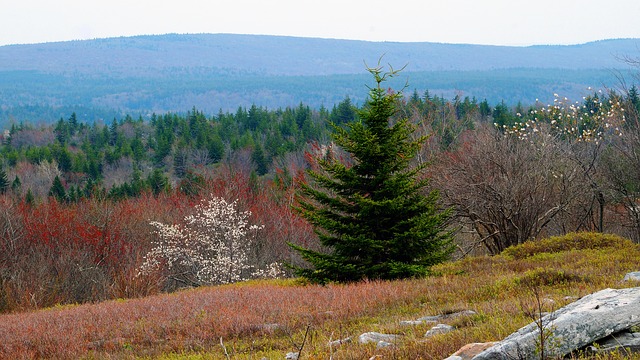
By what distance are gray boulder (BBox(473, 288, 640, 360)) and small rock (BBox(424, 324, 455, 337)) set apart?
2291 millimetres

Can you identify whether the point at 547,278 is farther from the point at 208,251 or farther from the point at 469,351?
the point at 208,251

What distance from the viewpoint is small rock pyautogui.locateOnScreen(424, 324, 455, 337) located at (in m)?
9.01

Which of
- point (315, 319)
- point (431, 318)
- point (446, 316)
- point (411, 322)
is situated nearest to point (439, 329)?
point (411, 322)

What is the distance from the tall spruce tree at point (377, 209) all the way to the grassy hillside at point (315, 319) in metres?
1.49

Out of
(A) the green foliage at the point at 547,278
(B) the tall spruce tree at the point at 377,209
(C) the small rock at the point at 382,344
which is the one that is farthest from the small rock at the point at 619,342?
(B) the tall spruce tree at the point at 377,209

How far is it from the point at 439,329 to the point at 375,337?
860 mm

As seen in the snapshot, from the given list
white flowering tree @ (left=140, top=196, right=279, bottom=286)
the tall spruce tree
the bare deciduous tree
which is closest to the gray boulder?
the tall spruce tree

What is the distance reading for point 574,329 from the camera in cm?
656

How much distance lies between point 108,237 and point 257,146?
58721 mm

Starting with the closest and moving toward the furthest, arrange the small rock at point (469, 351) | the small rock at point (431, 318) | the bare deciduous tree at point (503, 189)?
the small rock at point (469, 351) < the small rock at point (431, 318) < the bare deciduous tree at point (503, 189)

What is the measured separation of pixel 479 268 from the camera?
1647 centimetres

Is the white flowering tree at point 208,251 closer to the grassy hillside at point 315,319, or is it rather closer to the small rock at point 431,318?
the grassy hillside at point 315,319

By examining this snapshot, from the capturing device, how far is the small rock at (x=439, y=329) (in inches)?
355

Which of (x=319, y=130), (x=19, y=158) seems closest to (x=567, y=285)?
(x=319, y=130)
